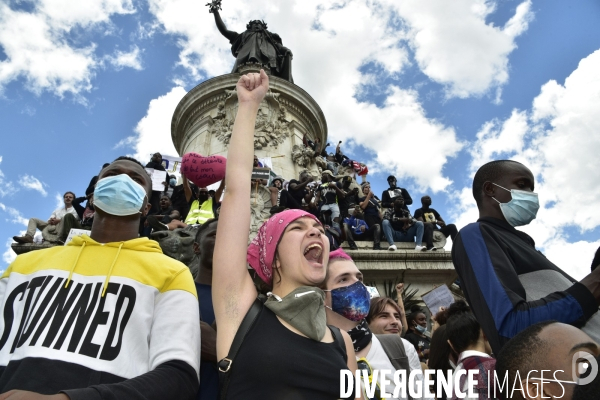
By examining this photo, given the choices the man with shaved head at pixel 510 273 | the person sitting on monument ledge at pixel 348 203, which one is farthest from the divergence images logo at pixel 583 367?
the person sitting on monument ledge at pixel 348 203

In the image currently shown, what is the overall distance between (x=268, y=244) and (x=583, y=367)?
1.41 meters

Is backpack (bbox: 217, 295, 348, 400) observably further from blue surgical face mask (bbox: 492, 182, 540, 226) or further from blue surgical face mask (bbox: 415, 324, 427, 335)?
blue surgical face mask (bbox: 415, 324, 427, 335)

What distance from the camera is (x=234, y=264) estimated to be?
74.2 inches

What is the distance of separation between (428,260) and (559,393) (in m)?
7.01

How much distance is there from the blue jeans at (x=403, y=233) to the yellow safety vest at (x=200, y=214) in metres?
3.92

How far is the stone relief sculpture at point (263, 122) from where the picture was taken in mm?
12709

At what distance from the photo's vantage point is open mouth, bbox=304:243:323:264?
2.16 metres

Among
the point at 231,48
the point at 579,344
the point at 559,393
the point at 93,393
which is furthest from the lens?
the point at 231,48

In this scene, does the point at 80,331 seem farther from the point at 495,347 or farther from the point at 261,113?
the point at 261,113

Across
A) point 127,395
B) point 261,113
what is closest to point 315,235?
point 127,395

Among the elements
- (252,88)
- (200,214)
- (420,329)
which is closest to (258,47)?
(200,214)

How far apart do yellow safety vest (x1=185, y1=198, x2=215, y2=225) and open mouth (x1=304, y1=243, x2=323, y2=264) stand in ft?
17.8

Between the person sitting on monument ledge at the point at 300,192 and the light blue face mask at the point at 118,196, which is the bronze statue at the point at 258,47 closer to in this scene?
the person sitting on monument ledge at the point at 300,192

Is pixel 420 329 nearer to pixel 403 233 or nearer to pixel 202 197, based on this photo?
pixel 403 233
